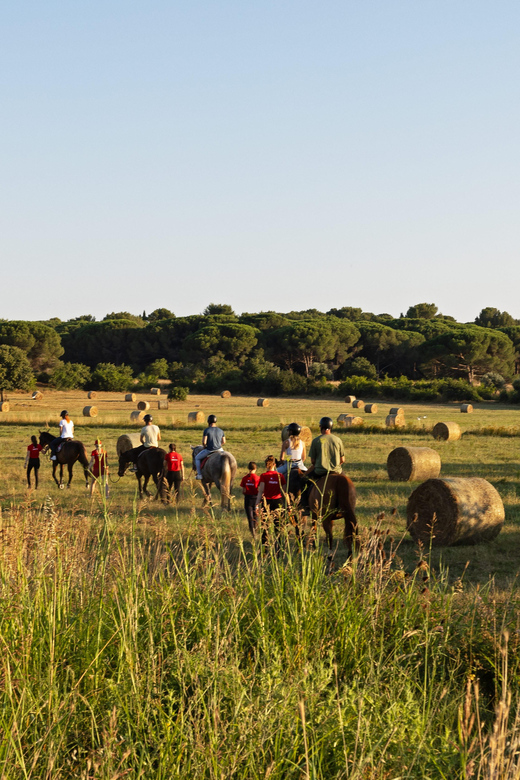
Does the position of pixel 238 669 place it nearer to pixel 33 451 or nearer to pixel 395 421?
pixel 33 451

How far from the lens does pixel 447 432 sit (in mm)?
31438

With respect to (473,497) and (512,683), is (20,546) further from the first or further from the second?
(473,497)

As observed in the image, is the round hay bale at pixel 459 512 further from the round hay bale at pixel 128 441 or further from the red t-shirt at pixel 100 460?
the round hay bale at pixel 128 441

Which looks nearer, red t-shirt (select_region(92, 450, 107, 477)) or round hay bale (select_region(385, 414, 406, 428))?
red t-shirt (select_region(92, 450, 107, 477))

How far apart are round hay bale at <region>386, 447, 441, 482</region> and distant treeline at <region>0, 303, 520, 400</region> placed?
4252 cm

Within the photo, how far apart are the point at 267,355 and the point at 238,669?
276 ft

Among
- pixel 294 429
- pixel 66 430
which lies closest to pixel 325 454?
pixel 294 429

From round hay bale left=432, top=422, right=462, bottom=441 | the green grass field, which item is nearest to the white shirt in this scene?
the green grass field

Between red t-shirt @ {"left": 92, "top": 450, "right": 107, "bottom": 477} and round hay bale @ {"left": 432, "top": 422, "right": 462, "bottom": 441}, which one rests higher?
red t-shirt @ {"left": 92, "top": 450, "right": 107, "bottom": 477}

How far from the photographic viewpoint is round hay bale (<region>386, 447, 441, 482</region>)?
20078 millimetres

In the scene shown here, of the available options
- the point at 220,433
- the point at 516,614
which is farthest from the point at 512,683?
the point at 220,433

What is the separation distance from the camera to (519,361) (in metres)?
88.2

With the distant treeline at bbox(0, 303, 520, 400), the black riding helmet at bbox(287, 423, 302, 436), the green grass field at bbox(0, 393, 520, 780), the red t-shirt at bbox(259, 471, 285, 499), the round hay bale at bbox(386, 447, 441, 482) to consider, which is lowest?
the round hay bale at bbox(386, 447, 441, 482)

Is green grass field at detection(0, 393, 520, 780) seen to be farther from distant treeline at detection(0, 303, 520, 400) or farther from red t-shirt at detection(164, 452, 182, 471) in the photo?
distant treeline at detection(0, 303, 520, 400)
